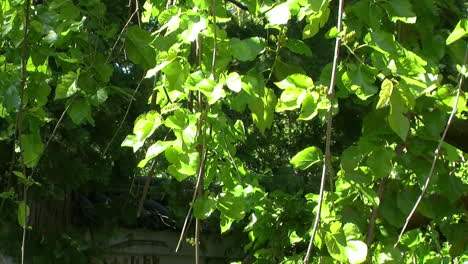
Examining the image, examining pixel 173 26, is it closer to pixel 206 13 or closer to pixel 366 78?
pixel 206 13

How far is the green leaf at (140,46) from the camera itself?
211 centimetres

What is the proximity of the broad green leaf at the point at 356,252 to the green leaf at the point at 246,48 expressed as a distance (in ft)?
1.43

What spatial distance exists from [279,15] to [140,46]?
1.56 feet

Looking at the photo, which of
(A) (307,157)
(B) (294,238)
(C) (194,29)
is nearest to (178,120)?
(C) (194,29)

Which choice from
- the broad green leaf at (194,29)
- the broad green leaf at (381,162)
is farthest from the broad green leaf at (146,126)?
the broad green leaf at (381,162)

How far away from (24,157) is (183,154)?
78 centimetres

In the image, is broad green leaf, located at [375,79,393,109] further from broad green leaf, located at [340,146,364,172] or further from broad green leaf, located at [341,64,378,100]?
broad green leaf, located at [340,146,364,172]

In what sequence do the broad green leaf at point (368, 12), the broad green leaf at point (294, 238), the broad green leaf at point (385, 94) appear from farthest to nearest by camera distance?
the broad green leaf at point (294, 238) → the broad green leaf at point (368, 12) → the broad green leaf at point (385, 94)

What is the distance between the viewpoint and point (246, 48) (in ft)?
5.82

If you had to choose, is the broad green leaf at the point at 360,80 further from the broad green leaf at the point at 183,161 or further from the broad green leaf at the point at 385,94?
the broad green leaf at the point at 183,161

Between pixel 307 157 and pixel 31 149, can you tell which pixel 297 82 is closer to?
pixel 307 157

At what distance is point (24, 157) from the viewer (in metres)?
2.30

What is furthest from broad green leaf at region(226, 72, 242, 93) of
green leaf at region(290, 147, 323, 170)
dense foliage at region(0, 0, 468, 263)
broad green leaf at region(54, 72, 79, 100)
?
broad green leaf at region(54, 72, 79, 100)

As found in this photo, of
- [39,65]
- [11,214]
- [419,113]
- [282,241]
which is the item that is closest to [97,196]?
[11,214]
